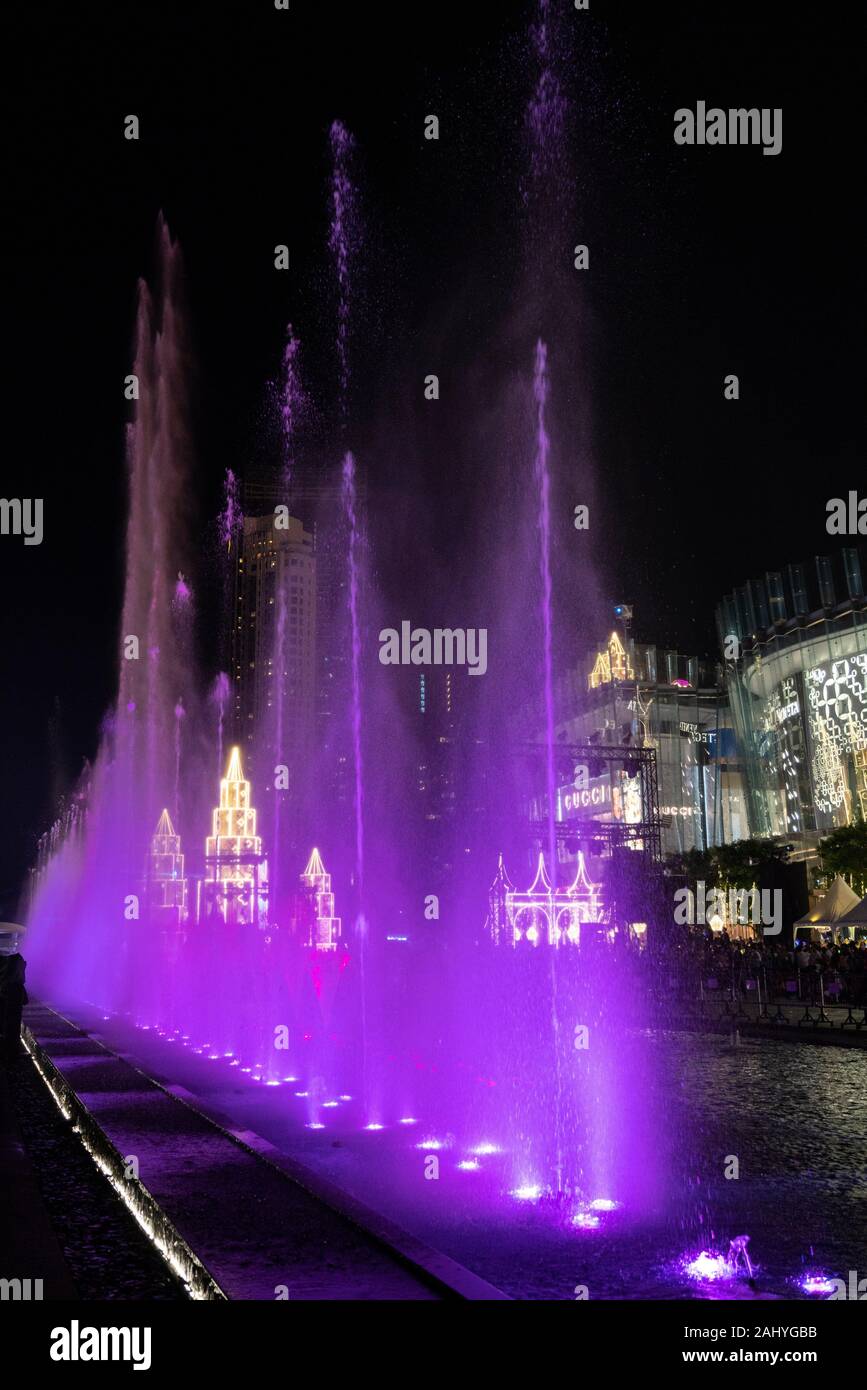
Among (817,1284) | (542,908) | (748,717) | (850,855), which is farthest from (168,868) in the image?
(817,1284)

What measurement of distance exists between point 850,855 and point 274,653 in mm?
82601

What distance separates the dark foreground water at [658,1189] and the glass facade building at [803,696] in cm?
5181

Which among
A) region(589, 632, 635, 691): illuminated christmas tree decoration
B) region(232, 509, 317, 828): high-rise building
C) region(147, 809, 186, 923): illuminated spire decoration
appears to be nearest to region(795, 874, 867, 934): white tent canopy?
region(147, 809, 186, 923): illuminated spire decoration

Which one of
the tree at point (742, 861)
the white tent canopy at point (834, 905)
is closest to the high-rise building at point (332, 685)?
the tree at point (742, 861)

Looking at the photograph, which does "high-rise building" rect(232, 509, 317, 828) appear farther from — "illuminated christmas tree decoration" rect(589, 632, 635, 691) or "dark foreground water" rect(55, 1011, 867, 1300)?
"dark foreground water" rect(55, 1011, 867, 1300)

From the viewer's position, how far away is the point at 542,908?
154ft

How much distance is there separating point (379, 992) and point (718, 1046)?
5827 millimetres

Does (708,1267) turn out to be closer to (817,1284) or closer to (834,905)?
(817,1284)

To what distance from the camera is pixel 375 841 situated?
83.6 meters

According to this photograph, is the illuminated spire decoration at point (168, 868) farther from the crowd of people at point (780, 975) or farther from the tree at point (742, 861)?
the crowd of people at point (780, 975)

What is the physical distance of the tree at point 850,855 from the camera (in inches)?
1667

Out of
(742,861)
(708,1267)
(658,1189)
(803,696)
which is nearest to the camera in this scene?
(708,1267)
